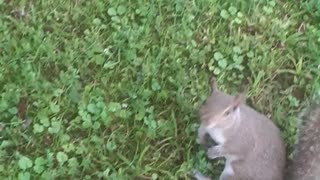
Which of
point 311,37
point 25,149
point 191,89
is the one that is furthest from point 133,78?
point 311,37

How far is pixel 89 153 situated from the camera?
357 centimetres

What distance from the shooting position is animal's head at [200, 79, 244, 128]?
3291 millimetres

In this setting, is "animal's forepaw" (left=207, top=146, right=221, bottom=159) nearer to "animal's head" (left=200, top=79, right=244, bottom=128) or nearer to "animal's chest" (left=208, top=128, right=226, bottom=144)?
"animal's chest" (left=208, top=128, right=226, bottom=144)

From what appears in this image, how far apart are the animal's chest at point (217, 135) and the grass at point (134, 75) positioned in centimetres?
16

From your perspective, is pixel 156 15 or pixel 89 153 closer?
pixel 89 153

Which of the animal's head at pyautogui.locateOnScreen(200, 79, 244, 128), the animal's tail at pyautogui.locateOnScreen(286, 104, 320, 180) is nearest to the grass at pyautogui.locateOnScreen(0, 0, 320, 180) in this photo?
the animal's tail at pyautogui.locateOnScreen(286, 104, 320, 180)

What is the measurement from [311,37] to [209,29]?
453 millimetres

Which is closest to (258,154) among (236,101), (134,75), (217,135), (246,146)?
(246,146)

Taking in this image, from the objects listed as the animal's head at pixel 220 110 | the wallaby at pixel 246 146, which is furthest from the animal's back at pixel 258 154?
the animal's head at pixel 220 110

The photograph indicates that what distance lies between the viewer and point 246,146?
11.3 ft

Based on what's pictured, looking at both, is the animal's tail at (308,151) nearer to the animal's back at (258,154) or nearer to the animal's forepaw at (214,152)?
the animal's back at (258,154)

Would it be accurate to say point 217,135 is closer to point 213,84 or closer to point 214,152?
point 214,152

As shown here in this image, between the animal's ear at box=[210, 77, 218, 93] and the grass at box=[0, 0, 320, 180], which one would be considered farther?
the grass at box=[0, 0, 320, 180]

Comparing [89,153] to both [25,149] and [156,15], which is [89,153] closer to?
[25,149]
